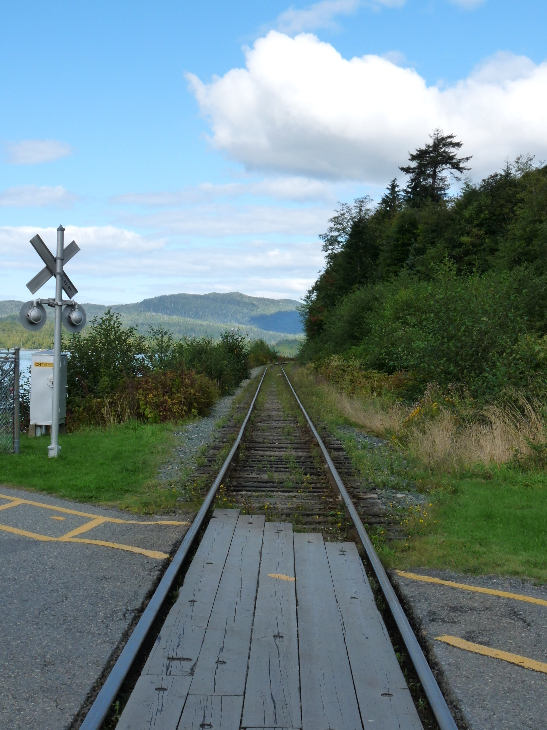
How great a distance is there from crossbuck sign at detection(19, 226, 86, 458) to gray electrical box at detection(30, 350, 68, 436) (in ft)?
6.98

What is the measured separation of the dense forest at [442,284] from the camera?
14188 mm

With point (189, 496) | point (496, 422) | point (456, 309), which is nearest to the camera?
point (189, 496)

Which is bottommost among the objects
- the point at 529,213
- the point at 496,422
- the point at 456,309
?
the point at 496,422

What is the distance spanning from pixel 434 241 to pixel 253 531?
5439cm

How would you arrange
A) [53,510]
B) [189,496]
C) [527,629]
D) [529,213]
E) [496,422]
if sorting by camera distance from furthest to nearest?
1. [529,213]
2. [496,422]
3. [189,496]
4. [53,510]
5. [527,629]

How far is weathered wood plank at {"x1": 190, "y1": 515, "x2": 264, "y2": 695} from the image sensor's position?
139 inches

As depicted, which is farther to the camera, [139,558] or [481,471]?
[481,471]

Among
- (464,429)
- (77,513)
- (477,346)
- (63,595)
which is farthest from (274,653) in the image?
(477,346)

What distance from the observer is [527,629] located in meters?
4.51

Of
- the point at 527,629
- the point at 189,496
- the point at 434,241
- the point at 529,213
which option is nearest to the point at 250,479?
the point at 189,496

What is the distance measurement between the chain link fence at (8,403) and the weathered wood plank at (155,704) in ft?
28.7

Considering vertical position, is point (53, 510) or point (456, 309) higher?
point (456, 309)

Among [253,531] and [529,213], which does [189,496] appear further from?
[529,213]

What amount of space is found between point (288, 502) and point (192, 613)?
3792 mm
